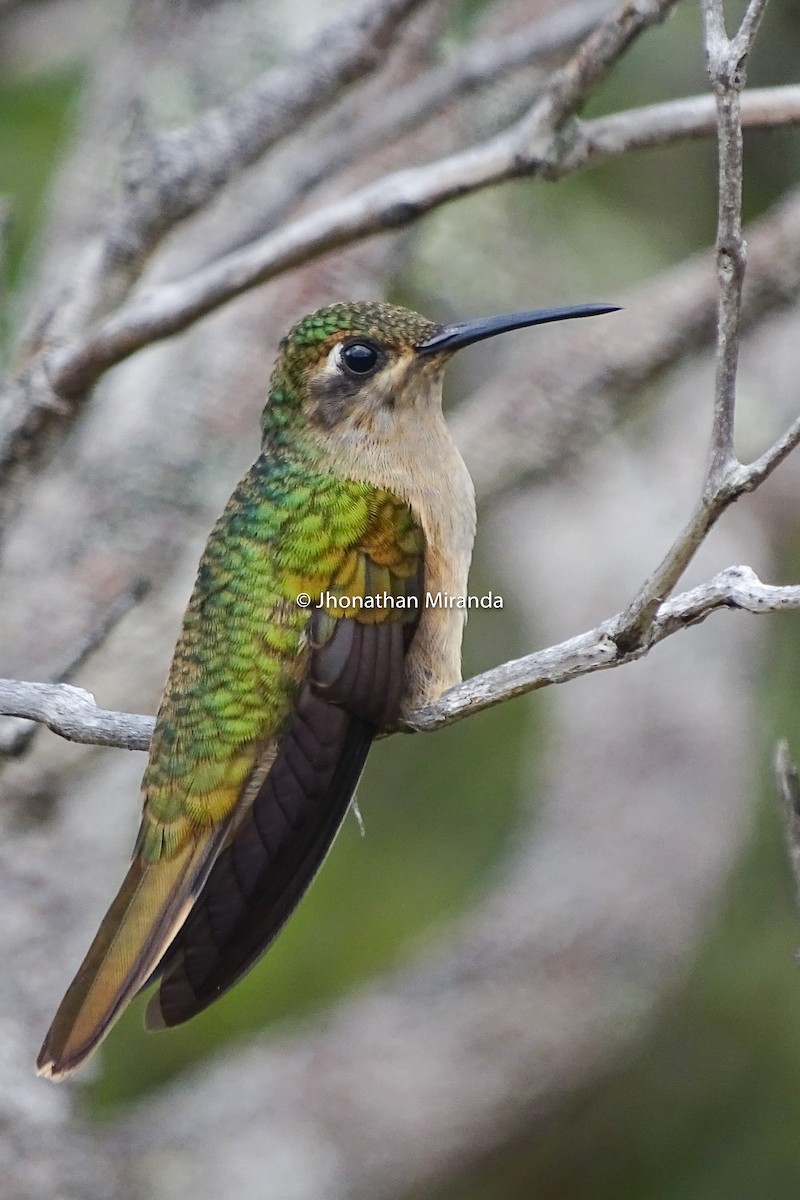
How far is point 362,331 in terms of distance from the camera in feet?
11.2

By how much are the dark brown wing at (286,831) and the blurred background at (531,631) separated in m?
2.04

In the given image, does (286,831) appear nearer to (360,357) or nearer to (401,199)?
(360,357)

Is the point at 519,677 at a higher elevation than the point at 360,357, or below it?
below

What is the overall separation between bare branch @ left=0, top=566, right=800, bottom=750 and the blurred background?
2.14m

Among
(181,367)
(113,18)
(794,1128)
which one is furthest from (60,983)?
(113,18)

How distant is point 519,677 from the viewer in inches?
98.1

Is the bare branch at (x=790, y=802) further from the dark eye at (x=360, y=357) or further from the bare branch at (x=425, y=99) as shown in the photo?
the bare branch at (x=425, y=99)

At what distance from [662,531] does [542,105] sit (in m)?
3.21

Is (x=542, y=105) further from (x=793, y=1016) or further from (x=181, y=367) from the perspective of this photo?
(x=793, y=1016)

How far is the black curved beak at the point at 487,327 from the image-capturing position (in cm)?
313

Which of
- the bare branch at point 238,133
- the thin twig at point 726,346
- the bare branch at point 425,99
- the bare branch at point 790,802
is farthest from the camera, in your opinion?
the bare branch at point 425,99

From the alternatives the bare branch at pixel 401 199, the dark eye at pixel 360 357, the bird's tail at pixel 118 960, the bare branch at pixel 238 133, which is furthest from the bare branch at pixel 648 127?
the bird's tail at pixel 118 960

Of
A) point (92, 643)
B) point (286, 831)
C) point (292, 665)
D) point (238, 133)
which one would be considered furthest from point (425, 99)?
point (286, 831)

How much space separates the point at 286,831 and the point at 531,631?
13.0 ft
